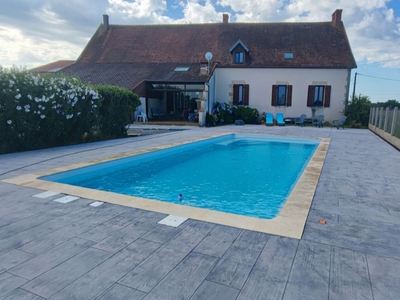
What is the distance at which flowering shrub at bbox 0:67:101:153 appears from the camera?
7211mm

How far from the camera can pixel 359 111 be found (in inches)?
721

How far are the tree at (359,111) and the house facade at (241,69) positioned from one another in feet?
1.97

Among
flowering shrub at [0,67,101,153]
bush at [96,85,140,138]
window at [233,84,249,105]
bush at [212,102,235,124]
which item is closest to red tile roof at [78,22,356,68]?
window at [233,84,249,105]

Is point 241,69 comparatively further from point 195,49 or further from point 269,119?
point 269,119

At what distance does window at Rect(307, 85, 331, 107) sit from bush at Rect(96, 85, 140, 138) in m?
13.1

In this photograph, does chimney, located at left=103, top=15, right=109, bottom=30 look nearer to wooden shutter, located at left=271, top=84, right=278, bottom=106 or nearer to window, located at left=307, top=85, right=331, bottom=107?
wooden shutter, located at left=271, top=84, right=278, bottom=106

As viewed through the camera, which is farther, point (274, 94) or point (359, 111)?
point (274, 94)

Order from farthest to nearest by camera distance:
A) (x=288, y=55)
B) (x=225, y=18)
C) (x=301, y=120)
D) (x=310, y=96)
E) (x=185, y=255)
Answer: (x=225, y=18)
(x=288, y=55)
(x=310, y=96)
(x=301, y=120)
(x=185, y=255)

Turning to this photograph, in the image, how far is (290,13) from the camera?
72.9 feet

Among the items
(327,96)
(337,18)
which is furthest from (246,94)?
(337,18)

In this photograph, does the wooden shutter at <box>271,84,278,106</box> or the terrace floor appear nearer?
the terrace floor

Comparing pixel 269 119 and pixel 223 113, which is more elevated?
pixel 223 113

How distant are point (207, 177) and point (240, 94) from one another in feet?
48.6

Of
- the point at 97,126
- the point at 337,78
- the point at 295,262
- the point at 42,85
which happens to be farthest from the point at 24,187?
the point at 337,78
